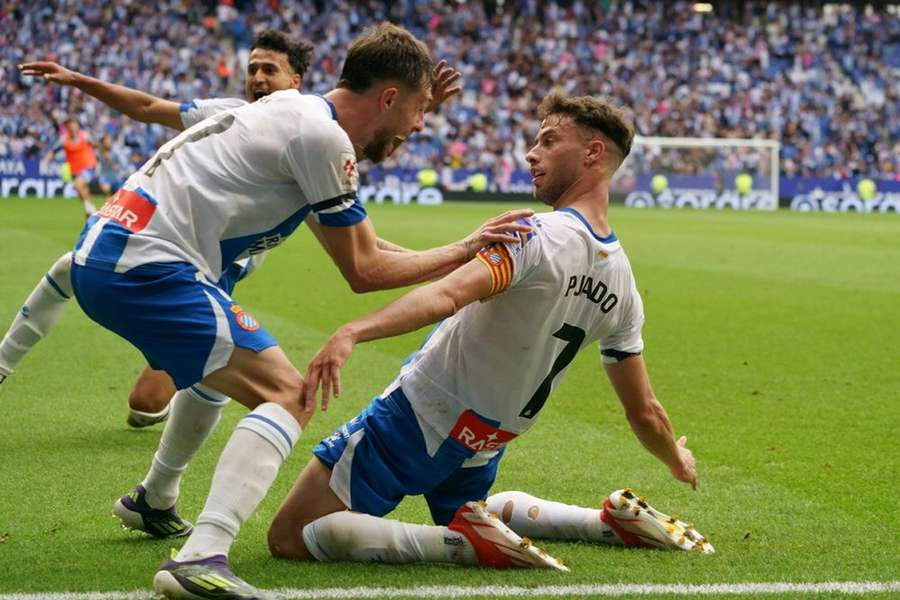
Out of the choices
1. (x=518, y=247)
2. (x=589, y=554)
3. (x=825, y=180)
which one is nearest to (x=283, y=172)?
(x=518, y=247)

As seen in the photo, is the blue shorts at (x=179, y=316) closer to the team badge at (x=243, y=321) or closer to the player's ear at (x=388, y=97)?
the team badge at (x=243, y=321)

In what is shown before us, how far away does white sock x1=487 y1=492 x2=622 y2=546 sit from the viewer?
498 cm

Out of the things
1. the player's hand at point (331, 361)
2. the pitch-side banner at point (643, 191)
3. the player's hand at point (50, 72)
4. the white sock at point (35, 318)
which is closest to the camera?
the player's hand at point (331, 361)

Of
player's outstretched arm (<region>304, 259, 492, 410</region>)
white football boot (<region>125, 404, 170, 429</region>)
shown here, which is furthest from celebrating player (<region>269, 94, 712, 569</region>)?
white football boot (<region>125, 404, 170, 429</region>)

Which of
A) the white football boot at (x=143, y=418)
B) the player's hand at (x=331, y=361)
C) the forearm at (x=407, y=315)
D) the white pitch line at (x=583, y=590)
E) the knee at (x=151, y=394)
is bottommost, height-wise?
the white football boot at (x=143, y=418)

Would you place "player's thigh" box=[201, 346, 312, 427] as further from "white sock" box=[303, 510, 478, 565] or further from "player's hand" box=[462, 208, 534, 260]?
"player's hand" box=[462, 208, 534, 260]

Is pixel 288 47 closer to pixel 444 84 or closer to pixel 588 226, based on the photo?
pixel 444 84

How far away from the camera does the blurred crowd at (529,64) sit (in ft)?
139

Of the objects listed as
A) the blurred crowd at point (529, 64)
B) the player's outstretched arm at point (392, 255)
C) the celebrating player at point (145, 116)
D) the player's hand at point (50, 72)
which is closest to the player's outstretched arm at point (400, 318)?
the player's outstretched arm at point (392, 255)

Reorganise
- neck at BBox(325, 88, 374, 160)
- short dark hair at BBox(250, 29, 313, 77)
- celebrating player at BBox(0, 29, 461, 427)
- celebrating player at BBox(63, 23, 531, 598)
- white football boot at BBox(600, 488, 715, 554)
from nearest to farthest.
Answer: celebrating player at BBox(63, 23, 531, 598) → neck at BBox(325, 88, 374, 160) → white football boot at BBox(600, 488, 715, 554) → celebrating player at BBox(0, 29, 461, 427) → short dark hair at BBox(250, 29, 313, 77)

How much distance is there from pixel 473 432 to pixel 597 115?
4.04 ft

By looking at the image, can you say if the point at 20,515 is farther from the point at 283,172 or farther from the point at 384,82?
the point at 384,82

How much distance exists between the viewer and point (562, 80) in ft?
155

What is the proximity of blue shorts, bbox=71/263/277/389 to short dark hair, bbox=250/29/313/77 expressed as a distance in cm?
375
